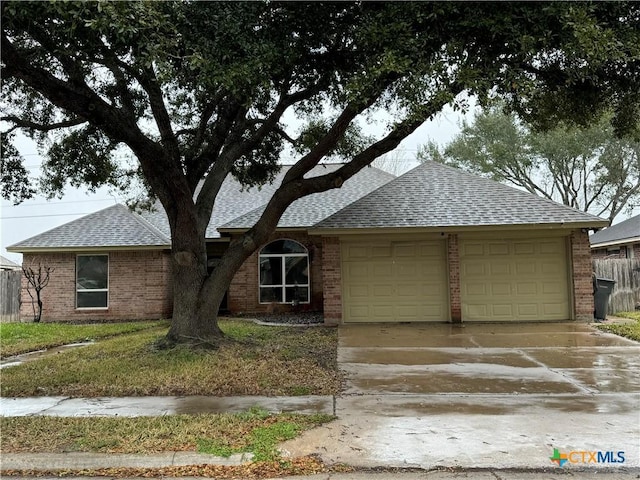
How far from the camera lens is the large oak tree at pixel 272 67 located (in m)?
6.73

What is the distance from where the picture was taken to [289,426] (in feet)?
17.7

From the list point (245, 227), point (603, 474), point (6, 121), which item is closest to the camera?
point (603, 474)

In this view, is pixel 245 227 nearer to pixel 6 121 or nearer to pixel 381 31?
pixel 6 121

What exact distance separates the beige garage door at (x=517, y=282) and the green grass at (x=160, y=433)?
9.74 meters

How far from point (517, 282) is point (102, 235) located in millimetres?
13557

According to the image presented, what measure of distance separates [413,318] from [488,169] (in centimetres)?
2188

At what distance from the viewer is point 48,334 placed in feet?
45.1

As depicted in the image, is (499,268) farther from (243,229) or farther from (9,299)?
(9,299)

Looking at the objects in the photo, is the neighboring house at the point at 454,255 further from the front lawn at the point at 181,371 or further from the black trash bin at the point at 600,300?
the front lawn at the point at 181,371

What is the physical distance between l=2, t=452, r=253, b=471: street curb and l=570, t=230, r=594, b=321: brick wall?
39.8 feet

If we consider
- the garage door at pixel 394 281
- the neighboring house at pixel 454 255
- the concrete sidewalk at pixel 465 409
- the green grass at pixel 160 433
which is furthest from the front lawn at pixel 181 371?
the neighboring house at pixel 454 255

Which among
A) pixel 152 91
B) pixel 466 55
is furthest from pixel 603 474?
pixel 152 91

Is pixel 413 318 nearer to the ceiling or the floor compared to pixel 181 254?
nearer to the floor

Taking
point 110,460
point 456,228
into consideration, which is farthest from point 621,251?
point 110,460
